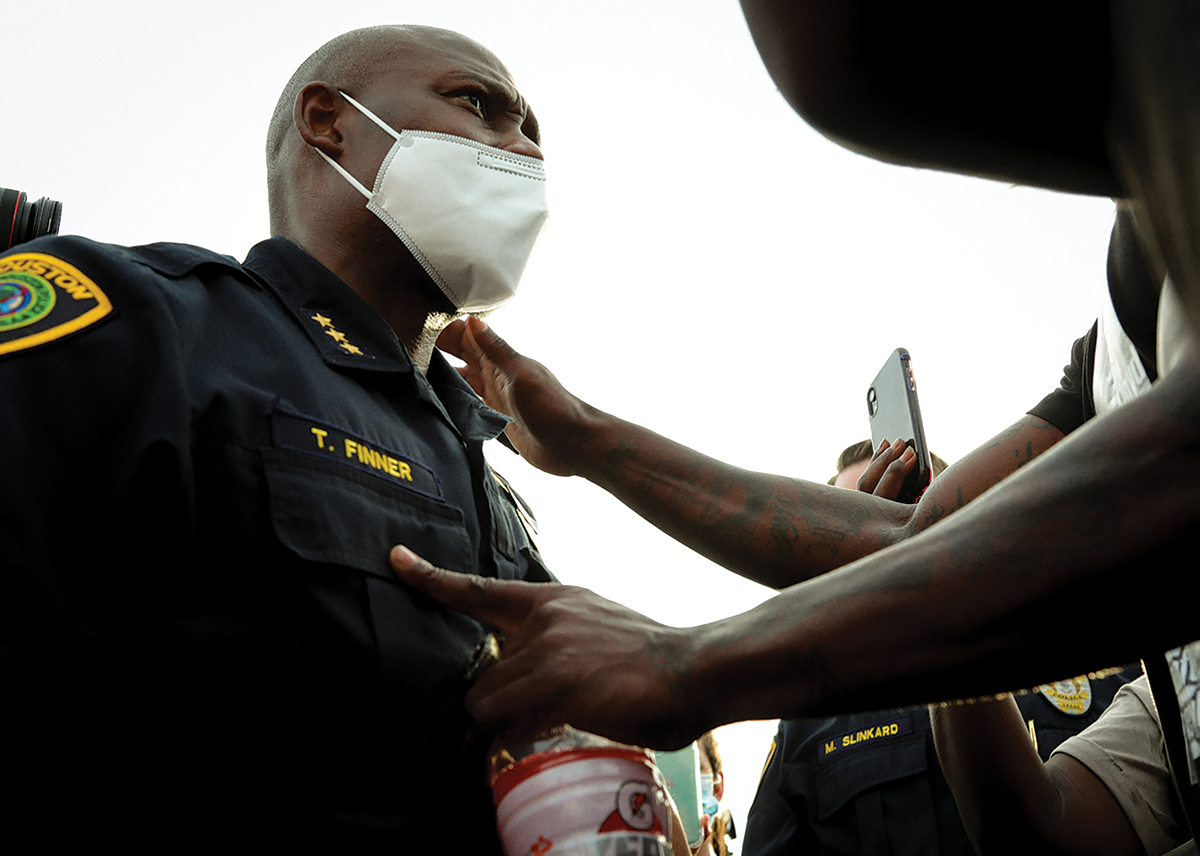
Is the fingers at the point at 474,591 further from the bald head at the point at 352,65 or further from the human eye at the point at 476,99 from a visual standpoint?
the human eye at the point at 476,99

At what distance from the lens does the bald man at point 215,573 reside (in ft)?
4.48

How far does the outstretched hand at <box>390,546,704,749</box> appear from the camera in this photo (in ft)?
4.60

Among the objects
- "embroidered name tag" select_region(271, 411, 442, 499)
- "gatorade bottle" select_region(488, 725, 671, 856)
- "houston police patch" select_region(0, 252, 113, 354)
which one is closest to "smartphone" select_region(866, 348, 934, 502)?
"embroidered name tag" select_region(271, 411, 442, 499)

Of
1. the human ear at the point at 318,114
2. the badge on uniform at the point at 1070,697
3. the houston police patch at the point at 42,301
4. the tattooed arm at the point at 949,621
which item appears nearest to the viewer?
the tattooed arm at the point at 949,621

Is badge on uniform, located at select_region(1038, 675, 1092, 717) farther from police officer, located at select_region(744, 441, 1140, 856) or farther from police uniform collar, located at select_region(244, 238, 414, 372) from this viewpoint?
police uniform collar, located at select_region(244, 238, 414, 372)

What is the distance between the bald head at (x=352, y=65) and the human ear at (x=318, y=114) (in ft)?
0.07

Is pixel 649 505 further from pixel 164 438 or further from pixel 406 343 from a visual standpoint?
pixel 164 438

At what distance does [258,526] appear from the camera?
1.55 meters

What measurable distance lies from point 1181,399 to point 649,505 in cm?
178

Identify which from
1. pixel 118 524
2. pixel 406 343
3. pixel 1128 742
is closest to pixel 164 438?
pixel 118 524

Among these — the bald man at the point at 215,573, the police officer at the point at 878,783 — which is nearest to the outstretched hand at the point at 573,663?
the bald man at the point at 215,573

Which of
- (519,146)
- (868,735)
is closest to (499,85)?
(519,146)

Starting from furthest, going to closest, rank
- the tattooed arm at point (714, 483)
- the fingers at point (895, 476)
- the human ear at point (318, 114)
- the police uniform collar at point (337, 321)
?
1. the fingers at point (895, 476)
2. the tattooed arm at point (714, 483)
3. the human ear at point (318, 114)
4. the police uniform collar at point (337, 321)

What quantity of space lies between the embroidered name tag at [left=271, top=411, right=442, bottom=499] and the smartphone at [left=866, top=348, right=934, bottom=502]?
208 centimetres
